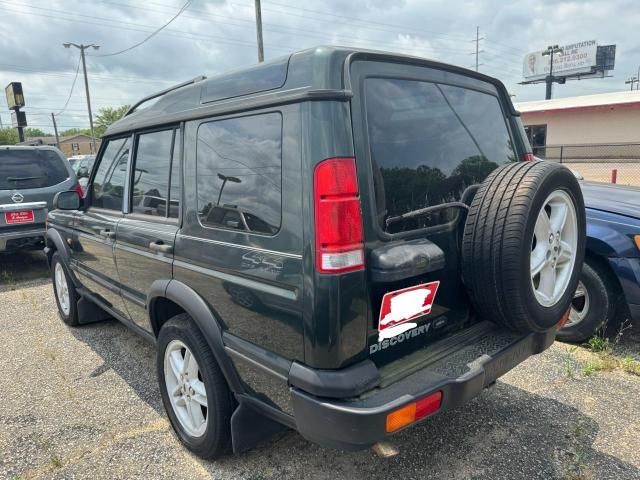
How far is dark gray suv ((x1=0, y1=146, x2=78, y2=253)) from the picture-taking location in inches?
241

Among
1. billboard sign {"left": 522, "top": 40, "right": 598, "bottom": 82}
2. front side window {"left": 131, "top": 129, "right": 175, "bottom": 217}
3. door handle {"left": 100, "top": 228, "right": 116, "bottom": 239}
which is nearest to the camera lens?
front side window {"left": 131, "top": 129, "right": 175, "bottom": 217}

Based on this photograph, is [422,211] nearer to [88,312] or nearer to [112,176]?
[112,176]

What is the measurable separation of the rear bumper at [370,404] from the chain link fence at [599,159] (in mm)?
18185

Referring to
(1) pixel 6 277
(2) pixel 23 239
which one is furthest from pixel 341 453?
(1) pixel 6 277

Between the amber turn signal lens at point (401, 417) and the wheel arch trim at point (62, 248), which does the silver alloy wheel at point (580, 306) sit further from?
the wheel arch trim at point (62, 248)

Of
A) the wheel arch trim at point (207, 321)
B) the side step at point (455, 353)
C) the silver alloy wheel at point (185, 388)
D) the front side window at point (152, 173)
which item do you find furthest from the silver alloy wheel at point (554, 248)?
the front side window at point (152, 173)

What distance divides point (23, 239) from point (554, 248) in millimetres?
6313

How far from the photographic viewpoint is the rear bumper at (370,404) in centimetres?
174

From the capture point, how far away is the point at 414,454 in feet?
8.34

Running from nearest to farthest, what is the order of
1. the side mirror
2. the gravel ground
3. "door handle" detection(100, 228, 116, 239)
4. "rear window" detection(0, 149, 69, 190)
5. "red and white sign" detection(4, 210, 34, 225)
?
1. the gravel ground
2. "door handle" detection(100, 228, 116, 239)
3. the side mirror
4. "red and white sign" detection(4, 210, 34, 225)
5. "rear window" detection(0, 149, 69, 190)

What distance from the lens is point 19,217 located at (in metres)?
6.16

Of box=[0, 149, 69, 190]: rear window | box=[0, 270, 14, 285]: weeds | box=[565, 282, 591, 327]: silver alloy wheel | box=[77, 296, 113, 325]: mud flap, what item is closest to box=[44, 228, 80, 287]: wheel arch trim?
box=[77, 296, 113, 325]: mud flap

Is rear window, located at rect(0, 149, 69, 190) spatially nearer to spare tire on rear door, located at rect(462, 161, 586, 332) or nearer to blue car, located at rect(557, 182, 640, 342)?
spare tire on rear door, located at rect(462, 161, 586, 332)

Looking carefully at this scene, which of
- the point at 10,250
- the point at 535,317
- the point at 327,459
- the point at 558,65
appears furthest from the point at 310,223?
the point at 558,65
